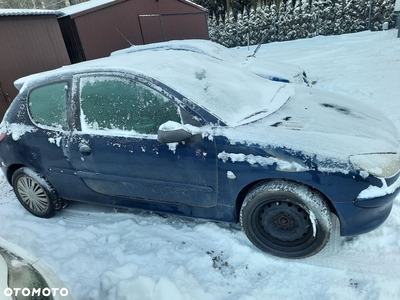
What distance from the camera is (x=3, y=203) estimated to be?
12.7 ft

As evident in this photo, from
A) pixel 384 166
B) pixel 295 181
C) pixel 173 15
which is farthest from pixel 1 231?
pixel 173 15

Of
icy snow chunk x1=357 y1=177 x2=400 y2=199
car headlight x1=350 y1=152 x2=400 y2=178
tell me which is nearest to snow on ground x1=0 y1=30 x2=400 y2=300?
icy snow chunk x1=357 y1=177 x2=400 y2=199

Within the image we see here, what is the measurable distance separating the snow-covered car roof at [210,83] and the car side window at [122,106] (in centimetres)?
12

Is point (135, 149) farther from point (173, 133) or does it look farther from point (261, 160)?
point (261, 160)

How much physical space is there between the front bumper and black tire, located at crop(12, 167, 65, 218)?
2865 mm

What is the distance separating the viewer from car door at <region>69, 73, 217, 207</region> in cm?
244

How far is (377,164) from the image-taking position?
2.07 m

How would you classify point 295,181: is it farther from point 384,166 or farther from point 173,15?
point 173,15

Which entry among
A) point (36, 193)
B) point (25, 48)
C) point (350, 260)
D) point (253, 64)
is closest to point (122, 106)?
point (36, 193)

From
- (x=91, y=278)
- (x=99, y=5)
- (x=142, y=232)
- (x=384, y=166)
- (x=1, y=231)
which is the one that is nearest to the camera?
(x=384, y=166)

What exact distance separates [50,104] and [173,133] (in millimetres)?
1530

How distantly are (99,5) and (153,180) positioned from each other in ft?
32.8

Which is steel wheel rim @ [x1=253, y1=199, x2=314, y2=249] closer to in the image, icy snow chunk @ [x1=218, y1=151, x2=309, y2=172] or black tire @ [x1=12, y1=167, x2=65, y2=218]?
icy snow chunk @ [x1=218, y1=151, x2=309, y2=172]

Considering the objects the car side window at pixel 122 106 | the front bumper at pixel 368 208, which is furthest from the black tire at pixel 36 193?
the front bumper at pixel 368 208
